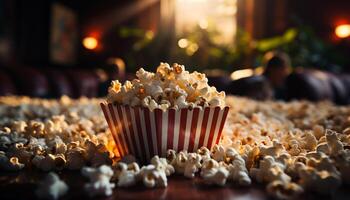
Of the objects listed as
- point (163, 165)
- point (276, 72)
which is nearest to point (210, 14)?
point (276, 72)

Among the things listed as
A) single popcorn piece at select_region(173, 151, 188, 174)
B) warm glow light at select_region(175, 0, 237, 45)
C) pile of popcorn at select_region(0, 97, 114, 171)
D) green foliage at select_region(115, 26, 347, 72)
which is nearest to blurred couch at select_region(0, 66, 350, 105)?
green foliage at select_region(115, 26, 347, 72)

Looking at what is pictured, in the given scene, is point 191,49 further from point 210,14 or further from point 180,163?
point 180,163

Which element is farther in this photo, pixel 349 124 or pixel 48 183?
pixel 349 124

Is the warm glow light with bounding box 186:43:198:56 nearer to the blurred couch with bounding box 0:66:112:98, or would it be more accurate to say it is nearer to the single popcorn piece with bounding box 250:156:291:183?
the blurred couch with bounding box 0:66:112:98

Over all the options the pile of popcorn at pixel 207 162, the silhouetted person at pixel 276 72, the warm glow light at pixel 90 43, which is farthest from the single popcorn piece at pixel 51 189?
the warm glow light at pixel 90 43

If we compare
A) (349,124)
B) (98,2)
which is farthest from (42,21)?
(349,124)

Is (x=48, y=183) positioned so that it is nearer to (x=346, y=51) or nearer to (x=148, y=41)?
(x=148, y=41)
